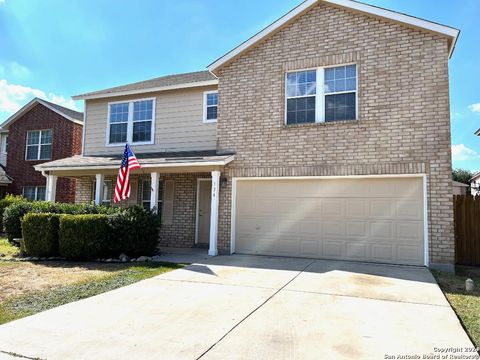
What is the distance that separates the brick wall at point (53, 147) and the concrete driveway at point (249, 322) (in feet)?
45.0

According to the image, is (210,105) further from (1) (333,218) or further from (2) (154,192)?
(1) (333,218)

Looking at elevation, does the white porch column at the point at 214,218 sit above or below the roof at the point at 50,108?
below

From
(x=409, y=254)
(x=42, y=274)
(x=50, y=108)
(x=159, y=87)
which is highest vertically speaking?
(x=50, y=108)

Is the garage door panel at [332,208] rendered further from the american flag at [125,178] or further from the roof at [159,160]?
the american flag at [125,178]

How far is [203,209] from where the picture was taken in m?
13.7

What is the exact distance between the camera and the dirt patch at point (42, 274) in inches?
292

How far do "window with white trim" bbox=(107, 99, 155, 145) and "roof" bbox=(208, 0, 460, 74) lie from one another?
3.90 meters

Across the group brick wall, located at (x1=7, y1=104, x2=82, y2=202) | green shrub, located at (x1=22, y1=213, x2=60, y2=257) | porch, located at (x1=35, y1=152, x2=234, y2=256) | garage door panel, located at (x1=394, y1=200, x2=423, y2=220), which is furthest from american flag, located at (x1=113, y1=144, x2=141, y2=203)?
brick wall, located at (x1=7, y1=104, x2=82, y2=202)

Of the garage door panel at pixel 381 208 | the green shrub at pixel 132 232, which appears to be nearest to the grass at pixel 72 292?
the green shrub at pixel 132 232

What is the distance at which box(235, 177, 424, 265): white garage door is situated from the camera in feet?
32.3

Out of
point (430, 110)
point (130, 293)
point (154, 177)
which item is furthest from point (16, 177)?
point (430, 110)

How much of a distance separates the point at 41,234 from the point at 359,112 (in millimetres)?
9566

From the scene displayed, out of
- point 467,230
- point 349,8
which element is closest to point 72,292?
point 349,8

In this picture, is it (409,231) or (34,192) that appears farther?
(34,192)
